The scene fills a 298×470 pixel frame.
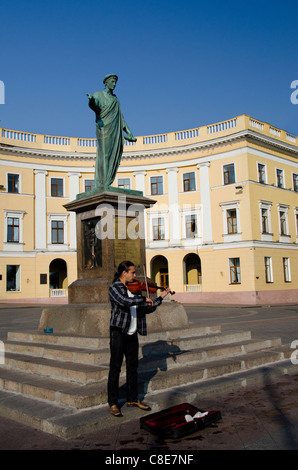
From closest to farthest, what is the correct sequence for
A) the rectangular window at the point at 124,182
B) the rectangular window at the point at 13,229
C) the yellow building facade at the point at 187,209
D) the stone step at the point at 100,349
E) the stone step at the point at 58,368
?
the stone step at the point at 58,368 → the stone step at the point at 100,349 → the yellow building facade at the point at 187,209 → the rectangular window at the point at 13,229 → the rectangular window at the point at 124,182

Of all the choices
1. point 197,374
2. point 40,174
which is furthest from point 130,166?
point 197,374

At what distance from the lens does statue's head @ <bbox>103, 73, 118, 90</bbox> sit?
9695 mm

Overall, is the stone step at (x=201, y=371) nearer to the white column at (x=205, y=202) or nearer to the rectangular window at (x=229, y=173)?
the white column at (x=205, y=202)

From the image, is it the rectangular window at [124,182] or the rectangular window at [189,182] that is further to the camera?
the rectangular window at [124,182]

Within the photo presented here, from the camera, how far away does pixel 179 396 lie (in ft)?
18.5

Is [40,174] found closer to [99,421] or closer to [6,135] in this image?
[6,135]

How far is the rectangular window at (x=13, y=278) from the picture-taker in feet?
109

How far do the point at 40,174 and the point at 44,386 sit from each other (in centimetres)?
3190

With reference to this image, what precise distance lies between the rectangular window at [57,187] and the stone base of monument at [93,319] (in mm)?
28731

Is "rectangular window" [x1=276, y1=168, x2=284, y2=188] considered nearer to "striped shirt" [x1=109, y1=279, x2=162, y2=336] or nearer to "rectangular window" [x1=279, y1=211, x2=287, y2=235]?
"rectangular window" [x1=279, y1=211, x2=287, y2=235]

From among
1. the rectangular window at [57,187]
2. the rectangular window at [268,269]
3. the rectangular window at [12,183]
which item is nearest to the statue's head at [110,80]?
the rectangular window at [268,269]

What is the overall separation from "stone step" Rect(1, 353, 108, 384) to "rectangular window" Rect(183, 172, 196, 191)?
97.2ft

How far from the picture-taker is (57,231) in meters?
36.2

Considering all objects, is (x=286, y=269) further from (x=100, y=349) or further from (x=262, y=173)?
(x=100, y=349)
